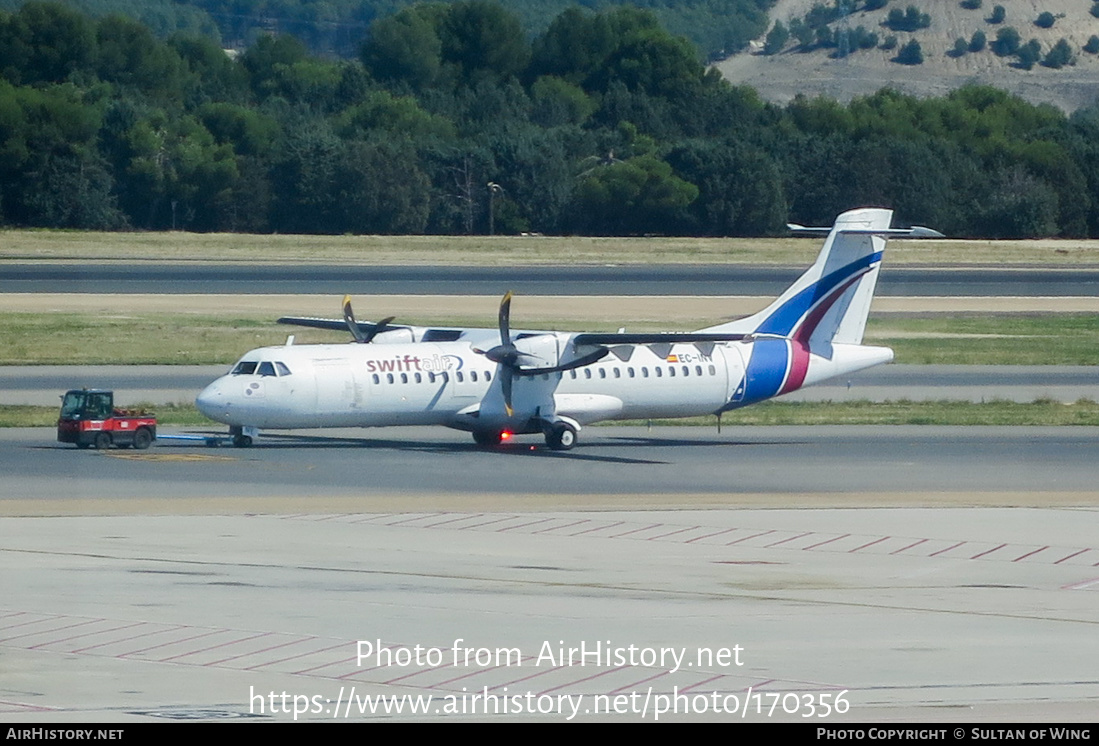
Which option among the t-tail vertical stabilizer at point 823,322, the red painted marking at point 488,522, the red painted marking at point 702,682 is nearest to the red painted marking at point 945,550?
the red painted marking at point 488,522

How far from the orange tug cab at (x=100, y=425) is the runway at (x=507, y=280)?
134ft

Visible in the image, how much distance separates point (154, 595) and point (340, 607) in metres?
2.31

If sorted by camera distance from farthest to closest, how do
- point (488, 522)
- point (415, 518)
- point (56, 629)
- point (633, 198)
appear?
1. point (633, 198)
2. point (415, 518)
3. point (488, 522)
4. point (56, 629)

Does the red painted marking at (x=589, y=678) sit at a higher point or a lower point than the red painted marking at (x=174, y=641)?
higher

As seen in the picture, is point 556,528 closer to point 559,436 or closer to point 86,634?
point 86,634

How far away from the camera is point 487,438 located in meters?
39.0

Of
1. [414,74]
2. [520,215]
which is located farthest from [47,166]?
[414,74]

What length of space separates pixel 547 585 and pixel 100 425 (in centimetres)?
1786

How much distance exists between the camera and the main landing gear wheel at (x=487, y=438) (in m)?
38.7

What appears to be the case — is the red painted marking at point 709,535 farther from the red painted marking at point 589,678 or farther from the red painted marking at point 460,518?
the red painted marking at point 589,678

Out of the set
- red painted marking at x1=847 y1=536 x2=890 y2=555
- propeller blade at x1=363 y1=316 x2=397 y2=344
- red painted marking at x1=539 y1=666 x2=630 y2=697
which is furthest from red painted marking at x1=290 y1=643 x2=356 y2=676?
propeller blade at x1=363 y1=316 x2=397 y2=344

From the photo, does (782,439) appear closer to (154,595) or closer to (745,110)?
(154,595)

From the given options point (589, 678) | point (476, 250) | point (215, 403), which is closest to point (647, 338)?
point (215, 403)

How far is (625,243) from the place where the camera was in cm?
11731
